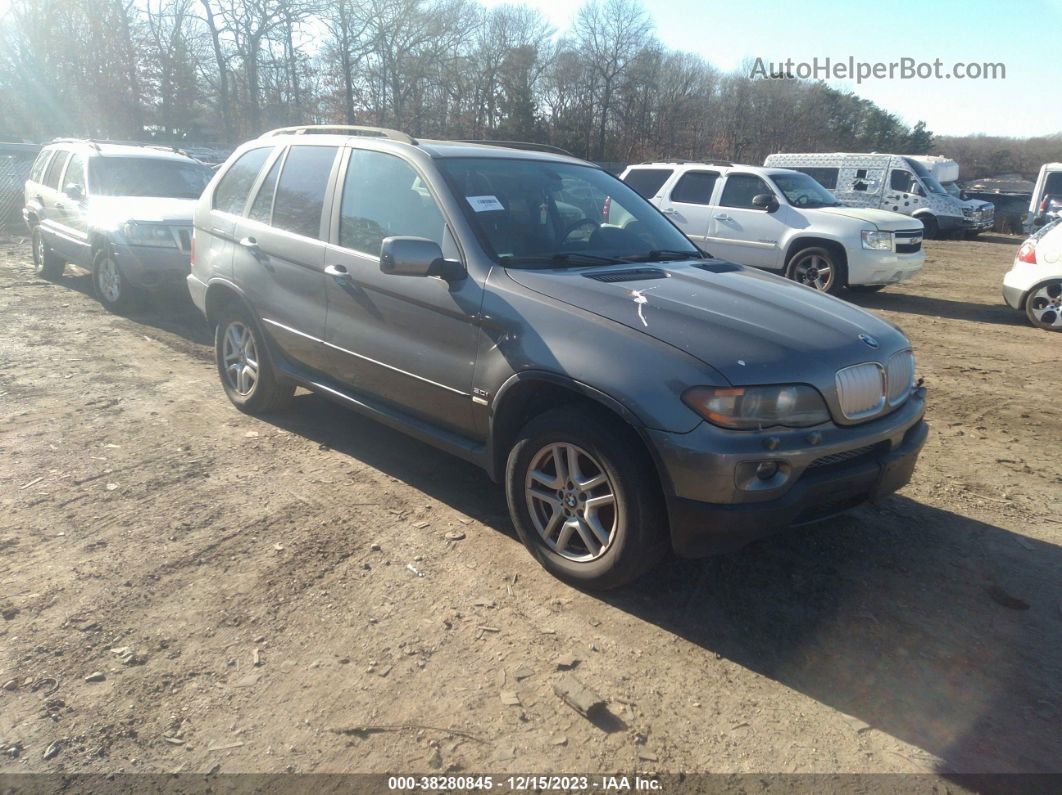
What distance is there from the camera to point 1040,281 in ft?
30.6

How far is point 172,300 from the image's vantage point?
9836 mm

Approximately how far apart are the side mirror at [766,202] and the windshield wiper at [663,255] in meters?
6.75

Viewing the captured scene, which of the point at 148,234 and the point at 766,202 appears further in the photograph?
the point at 766,202

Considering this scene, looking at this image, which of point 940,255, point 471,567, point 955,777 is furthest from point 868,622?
point 940,255

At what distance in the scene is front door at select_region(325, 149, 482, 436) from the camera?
3812 mm

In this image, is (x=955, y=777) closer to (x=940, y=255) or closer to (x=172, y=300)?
(x=172, y=300)

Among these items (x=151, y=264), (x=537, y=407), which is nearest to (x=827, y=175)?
(x=151, y=264)

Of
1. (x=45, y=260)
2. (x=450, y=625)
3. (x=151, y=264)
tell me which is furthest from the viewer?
(x=45, y=260)

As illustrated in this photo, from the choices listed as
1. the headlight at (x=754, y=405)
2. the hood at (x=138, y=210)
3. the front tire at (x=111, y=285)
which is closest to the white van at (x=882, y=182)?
the hood at (x=138, y=210)

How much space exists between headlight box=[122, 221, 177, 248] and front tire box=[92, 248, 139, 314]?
0.34 metres

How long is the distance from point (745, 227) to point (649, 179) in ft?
6.12

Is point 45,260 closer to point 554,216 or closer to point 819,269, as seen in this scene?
point 554,216

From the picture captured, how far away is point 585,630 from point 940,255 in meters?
18.3

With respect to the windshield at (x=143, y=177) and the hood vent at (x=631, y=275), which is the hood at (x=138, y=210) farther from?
the hood vent at (x=631, y=275)
